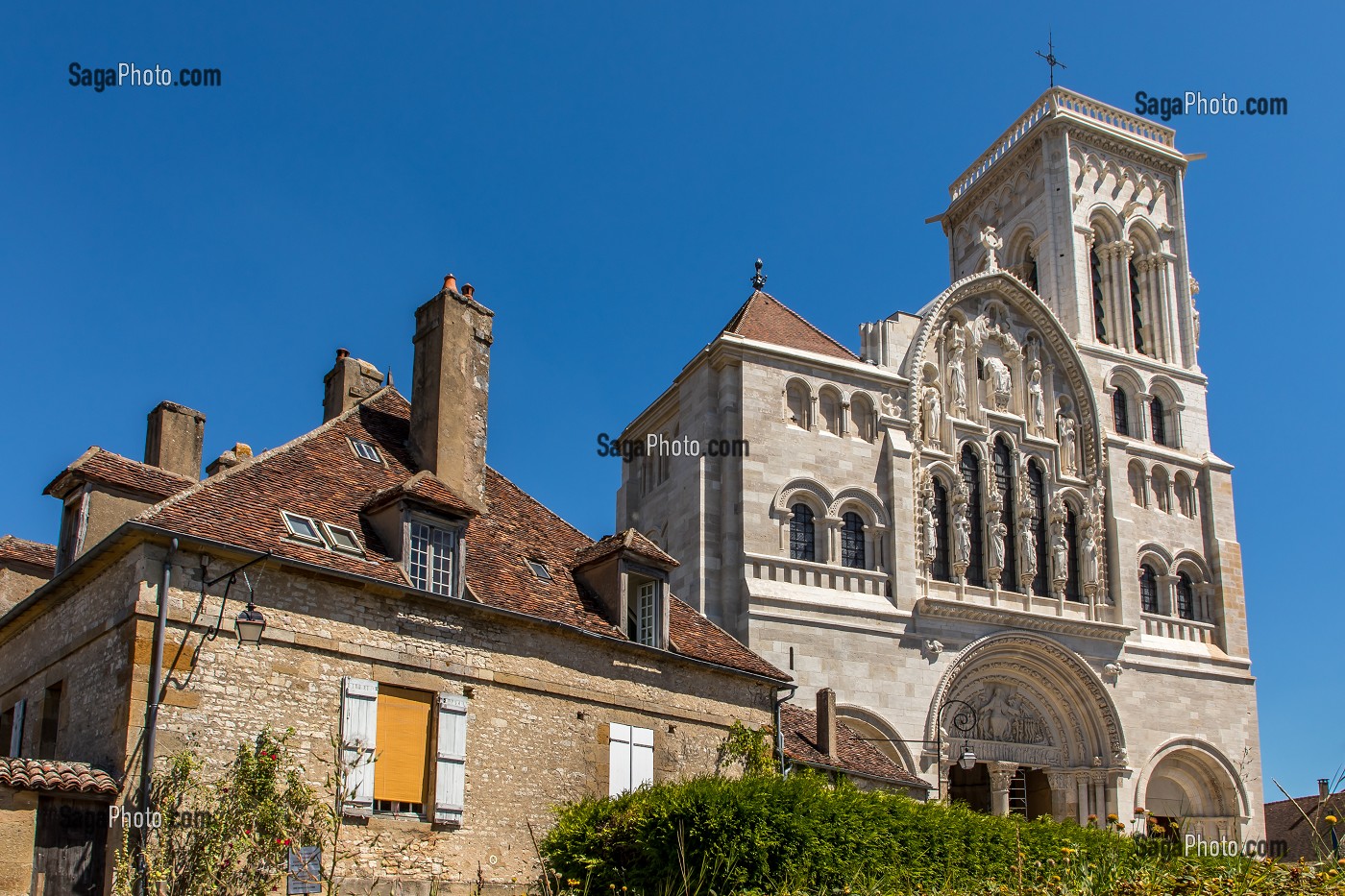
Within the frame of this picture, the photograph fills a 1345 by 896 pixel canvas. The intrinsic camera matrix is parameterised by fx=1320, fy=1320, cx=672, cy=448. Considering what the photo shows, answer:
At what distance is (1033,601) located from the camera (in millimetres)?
27359

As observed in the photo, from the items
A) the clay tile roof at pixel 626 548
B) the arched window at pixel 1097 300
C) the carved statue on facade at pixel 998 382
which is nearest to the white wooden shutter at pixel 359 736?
the clay tile roof at pixel 626 548

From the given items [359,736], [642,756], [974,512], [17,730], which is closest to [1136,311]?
[974,512]

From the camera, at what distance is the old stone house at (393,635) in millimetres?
12875

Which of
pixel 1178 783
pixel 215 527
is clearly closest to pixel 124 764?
pixel 215 527

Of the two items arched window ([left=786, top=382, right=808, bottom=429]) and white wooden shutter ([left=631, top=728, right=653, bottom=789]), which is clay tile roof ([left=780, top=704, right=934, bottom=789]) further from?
arched window ([left=786, top=382, right=808, bottom=429])

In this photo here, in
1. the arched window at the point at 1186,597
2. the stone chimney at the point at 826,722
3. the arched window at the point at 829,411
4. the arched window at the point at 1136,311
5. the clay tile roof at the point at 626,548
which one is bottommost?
the stone chimney at the point at 826,722

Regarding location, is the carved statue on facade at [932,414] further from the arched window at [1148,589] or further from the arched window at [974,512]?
the arched window at [1148,589]

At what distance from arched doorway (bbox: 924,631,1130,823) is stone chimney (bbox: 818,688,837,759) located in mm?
6431

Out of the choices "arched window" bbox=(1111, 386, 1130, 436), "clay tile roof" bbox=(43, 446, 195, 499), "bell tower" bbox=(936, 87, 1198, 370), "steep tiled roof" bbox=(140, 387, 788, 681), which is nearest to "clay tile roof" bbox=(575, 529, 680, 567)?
"steep tiled roof" bbox=(140, 387, 788, 681)

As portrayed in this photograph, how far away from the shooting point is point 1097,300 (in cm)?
3272

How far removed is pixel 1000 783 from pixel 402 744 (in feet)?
50.6

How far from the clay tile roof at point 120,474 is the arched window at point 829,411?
13.6m

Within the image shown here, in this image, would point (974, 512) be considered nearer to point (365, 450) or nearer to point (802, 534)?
point (802, 534)

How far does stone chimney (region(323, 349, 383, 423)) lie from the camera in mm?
18938
